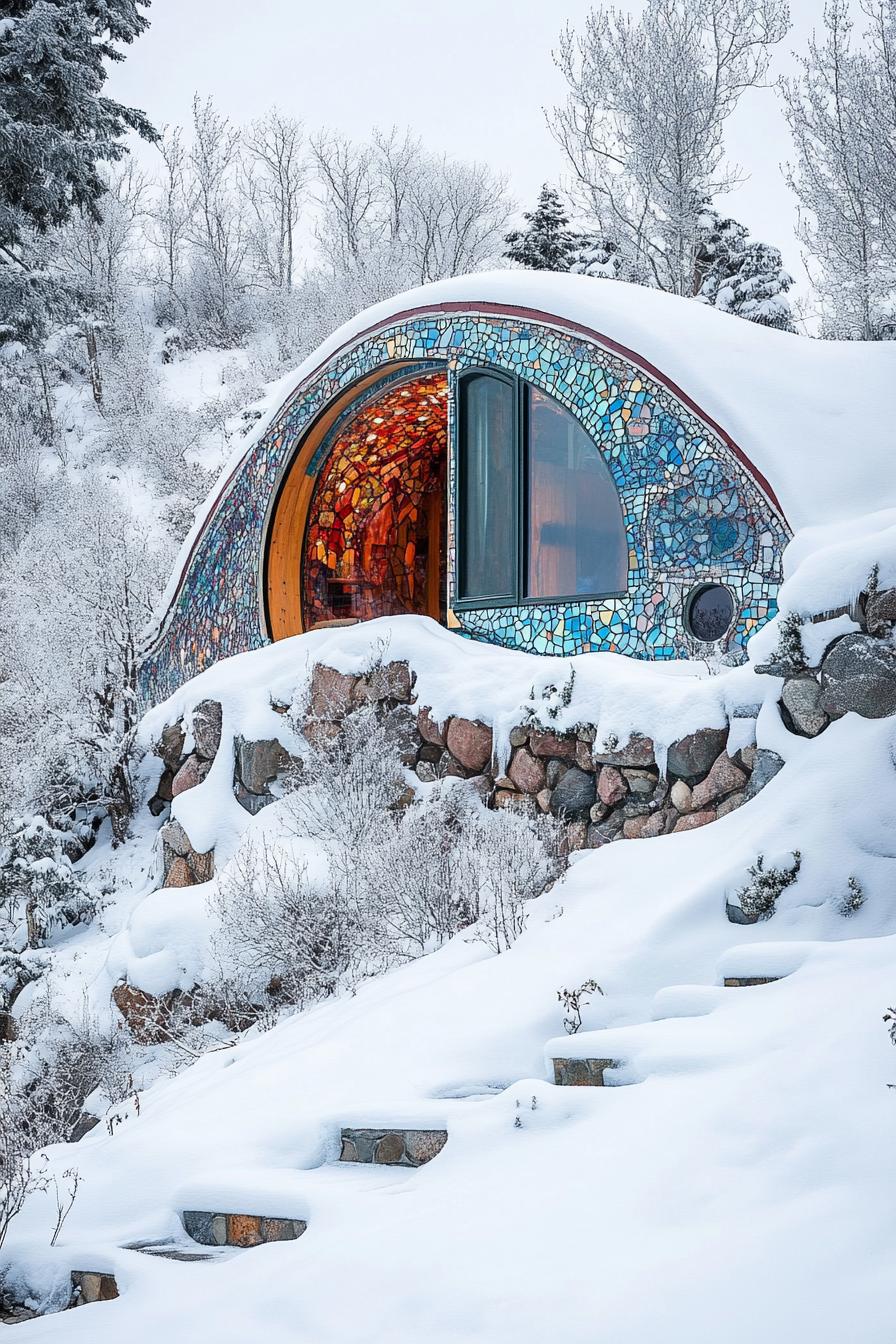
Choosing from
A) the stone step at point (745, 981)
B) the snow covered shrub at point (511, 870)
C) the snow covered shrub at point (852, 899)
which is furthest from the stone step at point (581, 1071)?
the snow covered shrub at point (511, 870)

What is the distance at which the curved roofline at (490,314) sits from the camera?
7.73m

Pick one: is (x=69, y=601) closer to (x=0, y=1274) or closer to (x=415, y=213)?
(x=0, y=1274)

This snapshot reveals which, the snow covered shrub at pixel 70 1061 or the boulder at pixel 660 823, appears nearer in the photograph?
the boulder at pixel 660 823

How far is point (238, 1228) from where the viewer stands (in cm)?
336

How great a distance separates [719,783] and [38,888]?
5.43 m

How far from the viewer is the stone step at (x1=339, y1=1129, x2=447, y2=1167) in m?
3.59

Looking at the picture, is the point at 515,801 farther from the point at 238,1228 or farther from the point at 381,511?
the point at 381,511

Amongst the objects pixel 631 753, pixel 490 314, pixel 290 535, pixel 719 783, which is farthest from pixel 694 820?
pixel 290 535

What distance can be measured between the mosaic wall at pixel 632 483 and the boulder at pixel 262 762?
6.30ft

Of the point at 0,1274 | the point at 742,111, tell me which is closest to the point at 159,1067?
the point at 0,1274

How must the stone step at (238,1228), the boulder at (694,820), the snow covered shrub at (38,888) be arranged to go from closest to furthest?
the stone step at (238,1228)
the boulder at (694,820)
the snow covered shrub at (38,888)

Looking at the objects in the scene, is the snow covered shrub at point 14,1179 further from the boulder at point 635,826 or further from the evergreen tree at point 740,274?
the evergreen tree at point 740,274

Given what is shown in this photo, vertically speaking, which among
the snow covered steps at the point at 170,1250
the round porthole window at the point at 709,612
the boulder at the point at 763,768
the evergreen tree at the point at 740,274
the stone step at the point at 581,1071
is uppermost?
the evergreen tree at the point at 740,274

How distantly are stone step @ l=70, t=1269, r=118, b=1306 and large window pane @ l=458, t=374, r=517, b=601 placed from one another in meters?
6.34
